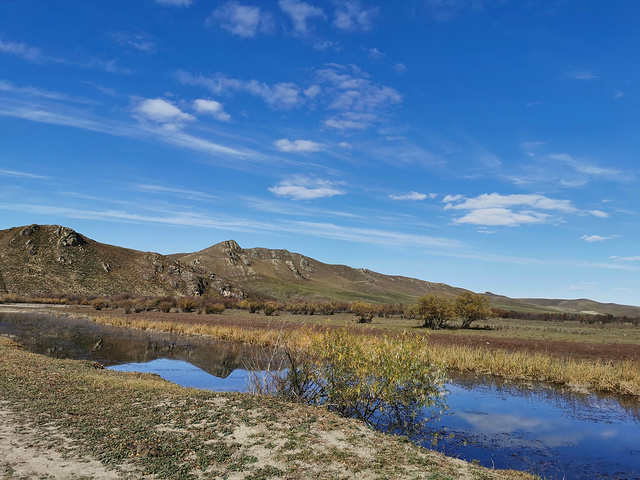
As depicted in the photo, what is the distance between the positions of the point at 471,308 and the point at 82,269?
103m

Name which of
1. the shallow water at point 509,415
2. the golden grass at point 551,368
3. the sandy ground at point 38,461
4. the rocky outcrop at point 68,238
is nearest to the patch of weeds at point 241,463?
the sandy ground at point 38,461

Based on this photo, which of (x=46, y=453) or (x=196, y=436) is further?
(x=196, y=436)

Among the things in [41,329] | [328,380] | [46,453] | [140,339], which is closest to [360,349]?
[328,380]

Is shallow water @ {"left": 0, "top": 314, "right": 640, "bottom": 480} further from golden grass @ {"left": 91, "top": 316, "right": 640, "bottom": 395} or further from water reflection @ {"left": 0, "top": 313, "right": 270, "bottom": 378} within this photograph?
golden grass @ {"left": 91, "top": 316, "right": 640, "bottom": 395}

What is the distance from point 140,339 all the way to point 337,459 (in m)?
34.5

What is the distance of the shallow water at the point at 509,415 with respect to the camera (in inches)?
485

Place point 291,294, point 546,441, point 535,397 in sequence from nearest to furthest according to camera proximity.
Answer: point 546,441, point 535,397, point 291,294

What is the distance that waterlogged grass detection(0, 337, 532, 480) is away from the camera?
823 centimetres

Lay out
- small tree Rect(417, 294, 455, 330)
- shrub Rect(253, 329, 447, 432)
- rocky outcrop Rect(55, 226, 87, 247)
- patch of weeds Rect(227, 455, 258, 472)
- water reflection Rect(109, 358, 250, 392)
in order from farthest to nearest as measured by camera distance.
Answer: rocky outcrop Rect(55, 226, 87, 247) → small tree Rect(417, 294, 455, 330) → water reflection Rect(109, 358, 250, 392) → shrub Rect(253, 329, 447, 432) → patch of weeds Rect(227, 455, 258, 472)

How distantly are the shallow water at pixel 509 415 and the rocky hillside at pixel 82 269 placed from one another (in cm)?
8407

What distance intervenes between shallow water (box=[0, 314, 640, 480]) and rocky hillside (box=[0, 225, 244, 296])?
84066mm

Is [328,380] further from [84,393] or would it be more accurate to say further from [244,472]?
[84,393]

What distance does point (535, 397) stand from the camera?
2084 centimetres

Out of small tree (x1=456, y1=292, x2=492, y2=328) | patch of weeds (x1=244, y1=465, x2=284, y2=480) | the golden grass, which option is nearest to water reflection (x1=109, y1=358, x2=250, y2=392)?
the golden grass
